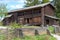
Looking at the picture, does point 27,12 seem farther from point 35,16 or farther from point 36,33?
point 36,33

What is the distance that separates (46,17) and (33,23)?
3486mm

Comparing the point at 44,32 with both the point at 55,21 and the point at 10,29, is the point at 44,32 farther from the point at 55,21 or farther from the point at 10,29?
the point at 55,21

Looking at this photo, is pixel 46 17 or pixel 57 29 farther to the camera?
pixel 46 17

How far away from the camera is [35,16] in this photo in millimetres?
42438

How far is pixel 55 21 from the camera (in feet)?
143

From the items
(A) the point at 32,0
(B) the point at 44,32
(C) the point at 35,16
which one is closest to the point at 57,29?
(B) the point at 44,32

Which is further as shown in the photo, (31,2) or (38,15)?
(31,2)

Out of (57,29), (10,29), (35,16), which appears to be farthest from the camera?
(35,16)

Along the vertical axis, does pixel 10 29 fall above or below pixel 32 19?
above

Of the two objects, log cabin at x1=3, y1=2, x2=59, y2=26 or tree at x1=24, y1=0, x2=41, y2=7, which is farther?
tree at x1=24, y1=0, x2=41, y2=7

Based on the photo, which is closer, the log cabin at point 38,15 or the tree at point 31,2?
the log cabin at point 38,15

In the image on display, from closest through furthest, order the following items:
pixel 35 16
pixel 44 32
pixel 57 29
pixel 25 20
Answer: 1. pixel 44 32
2. pixel 57 29
3. pixel 35 16
4. pixel 25 20

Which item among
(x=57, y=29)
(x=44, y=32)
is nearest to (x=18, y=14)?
(x=57, y=29)

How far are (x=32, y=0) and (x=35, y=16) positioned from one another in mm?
25173
